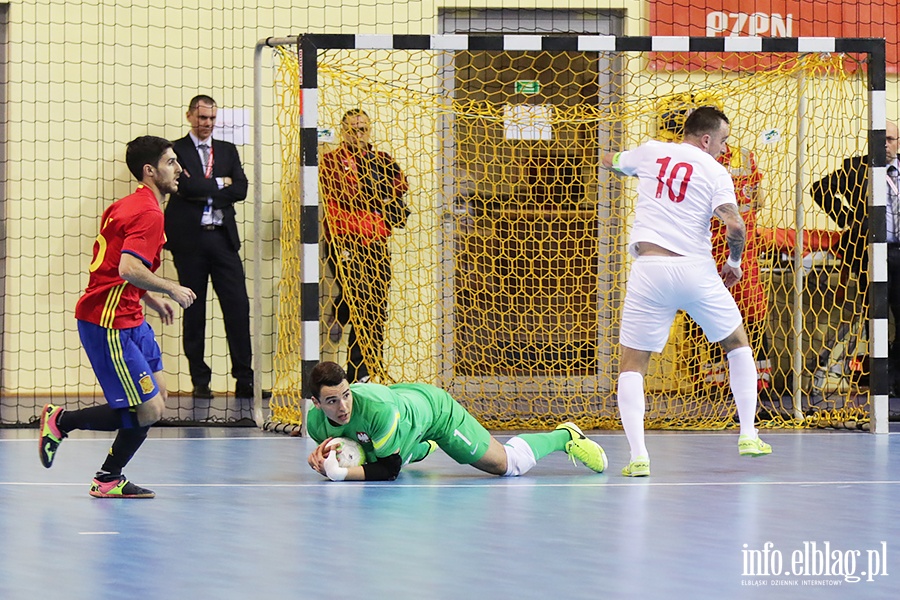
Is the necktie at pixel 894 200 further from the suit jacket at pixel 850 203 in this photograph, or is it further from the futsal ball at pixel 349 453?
the futsal ball at pixel 349 453

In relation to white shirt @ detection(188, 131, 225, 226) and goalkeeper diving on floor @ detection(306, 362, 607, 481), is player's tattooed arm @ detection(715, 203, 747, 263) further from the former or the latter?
white shirt @ detection(188, 131, 225, 226)

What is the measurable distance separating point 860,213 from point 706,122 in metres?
2.78

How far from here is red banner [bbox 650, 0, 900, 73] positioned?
987cm

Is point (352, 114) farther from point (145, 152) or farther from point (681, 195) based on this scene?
point (145, 152)

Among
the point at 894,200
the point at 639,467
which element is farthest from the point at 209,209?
the point at 894,200

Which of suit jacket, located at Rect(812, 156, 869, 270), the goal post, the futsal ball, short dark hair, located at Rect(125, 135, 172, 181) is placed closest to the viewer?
short dark hair, located at Rect(125, 135, 172, 181)

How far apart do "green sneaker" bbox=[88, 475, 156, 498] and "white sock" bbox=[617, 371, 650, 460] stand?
220cm

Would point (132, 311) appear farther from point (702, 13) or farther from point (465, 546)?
point (702, 13)

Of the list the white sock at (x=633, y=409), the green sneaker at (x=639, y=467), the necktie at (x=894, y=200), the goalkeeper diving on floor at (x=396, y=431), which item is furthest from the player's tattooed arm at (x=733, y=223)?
the necktie at (x=894, y=200)

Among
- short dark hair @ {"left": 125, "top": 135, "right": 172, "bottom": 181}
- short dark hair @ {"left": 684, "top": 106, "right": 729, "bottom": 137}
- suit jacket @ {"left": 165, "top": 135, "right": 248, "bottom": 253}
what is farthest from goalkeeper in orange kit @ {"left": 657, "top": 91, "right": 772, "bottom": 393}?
short dark hair @ {"left": 125, "top": 135, "right": 172, "bottom": 181}

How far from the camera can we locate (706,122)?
611 centimetres

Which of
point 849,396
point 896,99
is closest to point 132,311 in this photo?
point 849,396

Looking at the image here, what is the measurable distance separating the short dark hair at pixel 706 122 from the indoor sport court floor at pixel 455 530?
165cm

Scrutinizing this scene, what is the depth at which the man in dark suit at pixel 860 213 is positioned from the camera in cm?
827
